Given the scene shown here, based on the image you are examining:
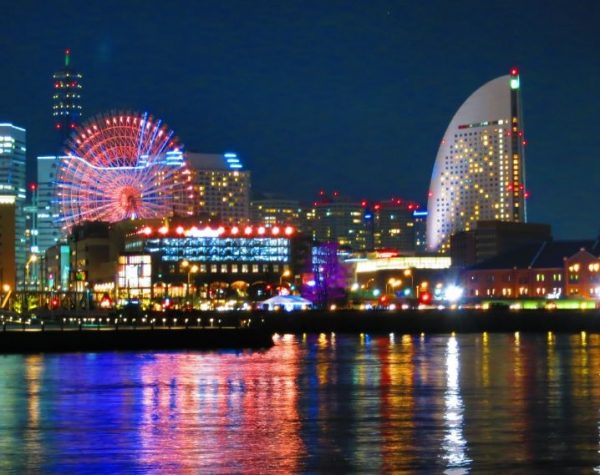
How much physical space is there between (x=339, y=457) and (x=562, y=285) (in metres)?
139

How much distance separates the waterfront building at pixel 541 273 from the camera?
15950cm

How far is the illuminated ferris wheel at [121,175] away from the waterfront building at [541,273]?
50048 mm

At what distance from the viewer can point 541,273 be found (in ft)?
543

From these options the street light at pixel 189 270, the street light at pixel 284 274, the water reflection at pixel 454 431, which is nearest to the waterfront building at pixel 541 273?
the street light at pixel 284 274

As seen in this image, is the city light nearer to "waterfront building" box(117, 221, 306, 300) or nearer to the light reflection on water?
"waterfront building" box(117, 221, 306, 300)

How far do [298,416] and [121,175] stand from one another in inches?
3990

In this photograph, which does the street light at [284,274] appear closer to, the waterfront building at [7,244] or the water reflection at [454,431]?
the waterfront building at [7,244]

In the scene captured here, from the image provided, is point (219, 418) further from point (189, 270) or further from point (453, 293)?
point (189, 270)

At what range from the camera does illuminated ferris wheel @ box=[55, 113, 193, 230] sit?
12862 cm

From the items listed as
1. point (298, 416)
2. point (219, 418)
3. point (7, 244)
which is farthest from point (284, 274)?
point (219, 418)

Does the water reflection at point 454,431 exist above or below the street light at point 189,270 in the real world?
below

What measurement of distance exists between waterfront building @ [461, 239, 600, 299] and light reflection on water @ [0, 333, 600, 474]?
322ft

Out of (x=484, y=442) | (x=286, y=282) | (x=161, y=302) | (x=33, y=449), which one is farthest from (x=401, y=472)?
(x=286, y=282)

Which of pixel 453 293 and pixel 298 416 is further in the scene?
pixel 453 293
